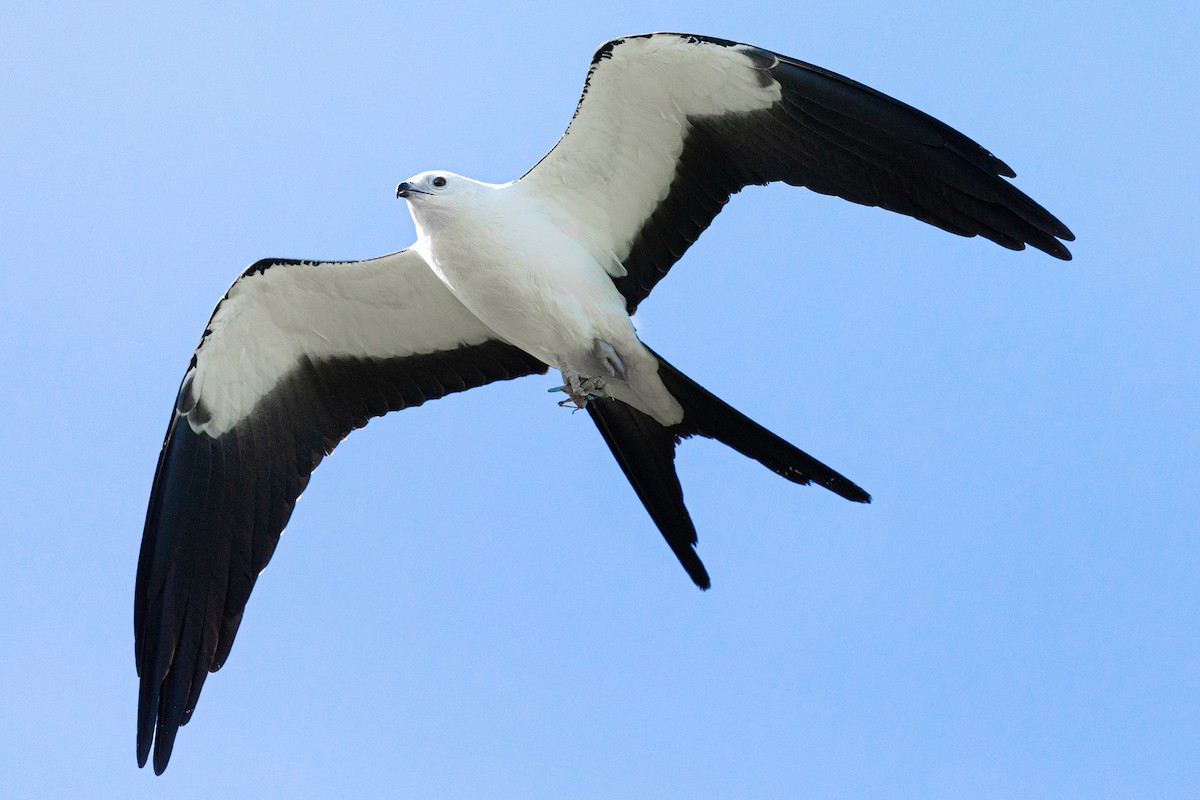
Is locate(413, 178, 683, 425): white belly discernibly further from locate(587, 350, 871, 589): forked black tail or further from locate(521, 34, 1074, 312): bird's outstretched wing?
locate(521, 34, 1074, 312): bird's outstretched wing

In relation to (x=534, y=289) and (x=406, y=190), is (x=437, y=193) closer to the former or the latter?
(x=406, y=190)

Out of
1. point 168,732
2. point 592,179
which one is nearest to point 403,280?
point 592,179

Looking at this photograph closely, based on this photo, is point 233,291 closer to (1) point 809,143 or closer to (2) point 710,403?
(2) point 710,403

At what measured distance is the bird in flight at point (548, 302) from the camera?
7.13 meters

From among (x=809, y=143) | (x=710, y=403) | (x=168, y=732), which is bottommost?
(x=168, y=732)

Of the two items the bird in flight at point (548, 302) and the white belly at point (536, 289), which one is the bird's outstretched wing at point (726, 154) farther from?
the white belly at point (536, 289)

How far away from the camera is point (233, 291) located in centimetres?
778

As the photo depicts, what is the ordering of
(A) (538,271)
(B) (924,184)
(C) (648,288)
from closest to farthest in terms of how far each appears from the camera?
(B) (924,184) → (A) (538,271) → (C) (648,288)

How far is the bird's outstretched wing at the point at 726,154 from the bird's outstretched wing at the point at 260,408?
111cm

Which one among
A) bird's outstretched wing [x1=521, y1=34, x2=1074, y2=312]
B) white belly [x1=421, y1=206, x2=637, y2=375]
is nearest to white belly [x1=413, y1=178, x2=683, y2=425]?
white belly [x1=421, y1=206, x2=637, y2=375]

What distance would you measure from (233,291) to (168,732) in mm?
2585

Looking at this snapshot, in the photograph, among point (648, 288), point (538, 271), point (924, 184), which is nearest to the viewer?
point (924, 184)

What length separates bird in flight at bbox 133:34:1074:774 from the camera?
713cm

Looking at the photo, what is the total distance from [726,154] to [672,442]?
1.70m
